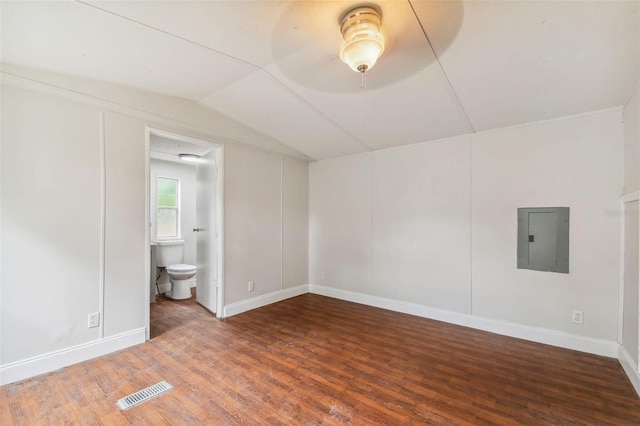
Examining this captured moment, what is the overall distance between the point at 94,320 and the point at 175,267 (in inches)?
72.7

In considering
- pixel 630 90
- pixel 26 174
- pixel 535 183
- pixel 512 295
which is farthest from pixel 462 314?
pixel 26 174

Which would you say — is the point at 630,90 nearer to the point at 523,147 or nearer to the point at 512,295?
the point at 523,147

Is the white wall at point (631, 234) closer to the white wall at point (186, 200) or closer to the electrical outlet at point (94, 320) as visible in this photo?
the electrical outlet at point (94, 320)

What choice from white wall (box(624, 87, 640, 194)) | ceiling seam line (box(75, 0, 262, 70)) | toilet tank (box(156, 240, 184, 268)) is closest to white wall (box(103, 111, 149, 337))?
ceiling seam line (box(75, 0, 262, 70))

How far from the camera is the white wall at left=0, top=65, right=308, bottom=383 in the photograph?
2207 millimetres

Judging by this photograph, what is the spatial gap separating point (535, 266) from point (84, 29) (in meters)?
4.45

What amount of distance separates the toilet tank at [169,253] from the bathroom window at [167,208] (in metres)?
0.49

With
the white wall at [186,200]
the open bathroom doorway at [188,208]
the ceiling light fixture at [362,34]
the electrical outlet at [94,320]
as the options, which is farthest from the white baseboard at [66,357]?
the ceiling light fixture at [362,34]

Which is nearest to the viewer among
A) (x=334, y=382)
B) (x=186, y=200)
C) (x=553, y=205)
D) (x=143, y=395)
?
(x=143, y=395)

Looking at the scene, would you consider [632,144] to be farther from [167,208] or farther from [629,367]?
[167,208]

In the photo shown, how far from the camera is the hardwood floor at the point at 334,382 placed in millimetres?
1850

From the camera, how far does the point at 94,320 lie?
8.50ft

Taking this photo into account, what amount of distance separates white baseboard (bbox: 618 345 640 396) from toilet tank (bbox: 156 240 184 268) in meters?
5.68

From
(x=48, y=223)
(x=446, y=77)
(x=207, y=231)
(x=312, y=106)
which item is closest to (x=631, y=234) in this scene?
(x=446, y=77)
